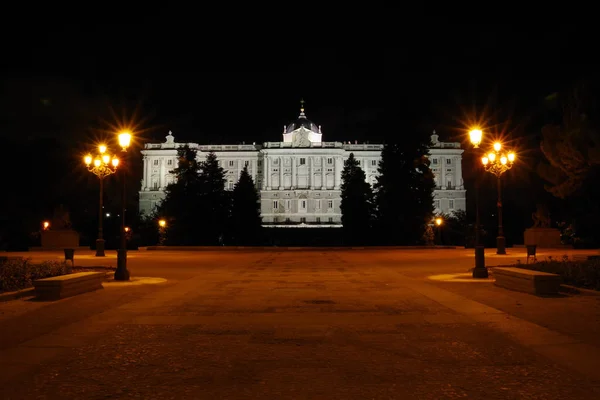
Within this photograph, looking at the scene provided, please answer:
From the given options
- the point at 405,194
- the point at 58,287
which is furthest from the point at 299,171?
the point at 58,287

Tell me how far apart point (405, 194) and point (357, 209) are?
873 centimetres

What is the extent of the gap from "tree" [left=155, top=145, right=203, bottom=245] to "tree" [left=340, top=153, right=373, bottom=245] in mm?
17005

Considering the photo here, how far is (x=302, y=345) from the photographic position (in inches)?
339

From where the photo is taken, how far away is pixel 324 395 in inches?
239

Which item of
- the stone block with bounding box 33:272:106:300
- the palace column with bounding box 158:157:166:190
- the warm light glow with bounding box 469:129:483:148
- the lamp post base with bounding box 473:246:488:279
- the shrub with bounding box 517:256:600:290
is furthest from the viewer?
the palace column with bounding box 158:157:166:190

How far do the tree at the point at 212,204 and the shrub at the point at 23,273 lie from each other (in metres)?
39.9

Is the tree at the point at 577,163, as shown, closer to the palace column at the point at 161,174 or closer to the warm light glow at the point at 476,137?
the warm light glow at the point at 476,137

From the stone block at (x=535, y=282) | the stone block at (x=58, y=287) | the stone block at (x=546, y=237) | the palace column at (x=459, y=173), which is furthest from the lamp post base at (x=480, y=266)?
the palace column at (x=459, y=173)

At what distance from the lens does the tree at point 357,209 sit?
62688 mm

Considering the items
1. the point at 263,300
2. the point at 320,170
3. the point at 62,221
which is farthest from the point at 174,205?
the point at 320,170

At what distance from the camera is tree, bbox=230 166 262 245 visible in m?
63.8

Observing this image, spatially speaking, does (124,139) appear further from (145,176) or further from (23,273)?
(145,176)

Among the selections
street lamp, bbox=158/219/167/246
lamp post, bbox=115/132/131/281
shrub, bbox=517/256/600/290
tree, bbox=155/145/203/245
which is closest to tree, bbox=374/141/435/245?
tree, bbox=155/145/203/245

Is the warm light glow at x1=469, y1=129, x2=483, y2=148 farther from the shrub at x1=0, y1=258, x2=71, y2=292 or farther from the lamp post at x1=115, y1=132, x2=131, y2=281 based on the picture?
the shrub at x1=0, y1=258, x2=71, y2=292
